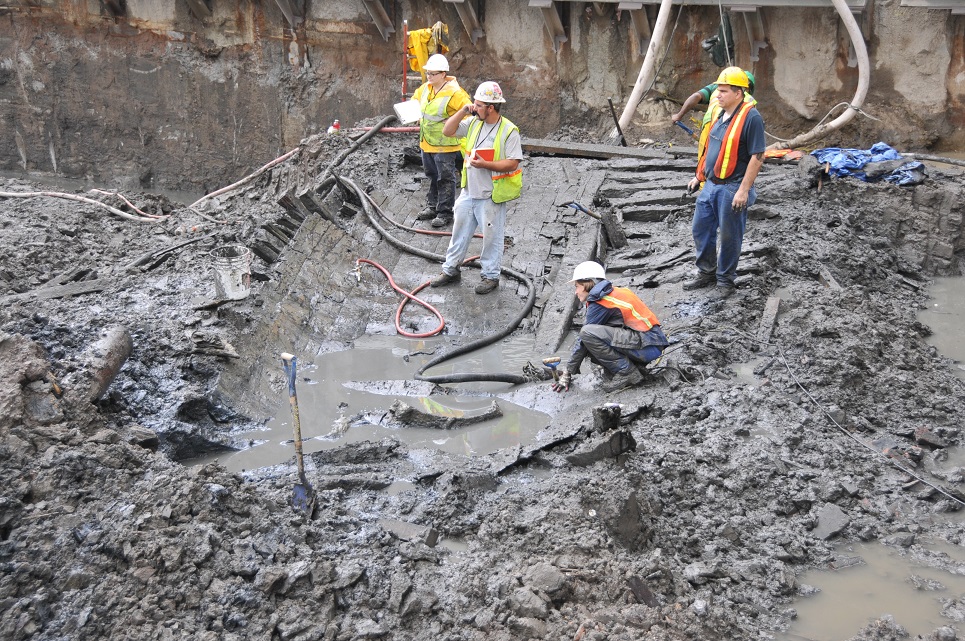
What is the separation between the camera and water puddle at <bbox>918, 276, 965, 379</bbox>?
7.53m

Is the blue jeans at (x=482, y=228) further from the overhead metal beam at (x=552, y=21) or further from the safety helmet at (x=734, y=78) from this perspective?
the overhead metal beam at (x=552, y=21)

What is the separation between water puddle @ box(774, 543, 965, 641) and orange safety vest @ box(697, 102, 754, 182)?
3443 mm

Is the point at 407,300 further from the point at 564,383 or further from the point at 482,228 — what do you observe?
the point at 564,383

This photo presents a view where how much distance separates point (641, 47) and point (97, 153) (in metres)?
11.3

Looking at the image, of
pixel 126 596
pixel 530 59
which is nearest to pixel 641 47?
pixel 530 59

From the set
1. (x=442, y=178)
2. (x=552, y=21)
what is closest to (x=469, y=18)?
(x=552, y=21)

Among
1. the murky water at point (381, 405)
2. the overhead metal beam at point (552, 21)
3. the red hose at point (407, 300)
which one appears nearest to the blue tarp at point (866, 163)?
the red hose at point (407, 300)

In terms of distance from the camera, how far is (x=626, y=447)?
5336mm

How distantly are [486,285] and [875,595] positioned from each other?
4745mm

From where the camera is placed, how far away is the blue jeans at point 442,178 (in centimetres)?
947

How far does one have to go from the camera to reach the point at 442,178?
9641mm

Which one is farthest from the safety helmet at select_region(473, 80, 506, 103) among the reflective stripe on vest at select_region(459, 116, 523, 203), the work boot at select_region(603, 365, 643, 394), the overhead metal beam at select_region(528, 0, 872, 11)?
the overhead metal beam at select_region(528, 0, 872, 11)

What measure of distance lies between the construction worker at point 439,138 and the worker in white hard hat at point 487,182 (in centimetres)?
50

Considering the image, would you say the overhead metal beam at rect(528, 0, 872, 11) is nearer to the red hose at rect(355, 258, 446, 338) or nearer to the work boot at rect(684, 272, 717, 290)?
the work boot at rect(684, 272, 717, 290)
